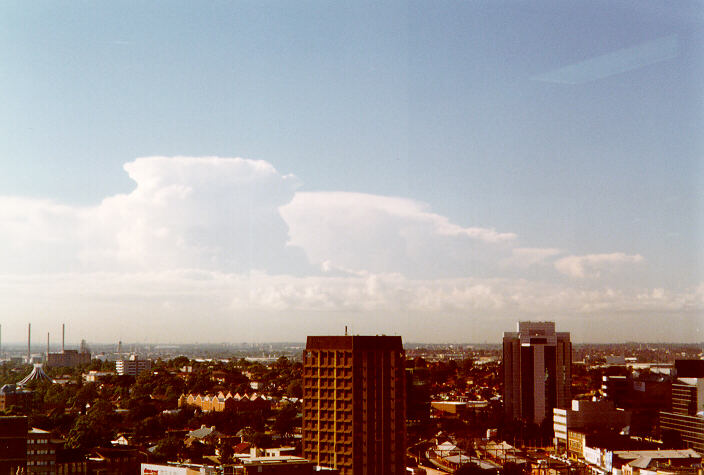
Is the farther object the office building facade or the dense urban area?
the office building facade

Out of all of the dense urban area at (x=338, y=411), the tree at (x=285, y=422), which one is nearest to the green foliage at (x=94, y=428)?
the dense urban area at (x=338, y=411)

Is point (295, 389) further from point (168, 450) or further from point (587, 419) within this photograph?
point (168, 450)

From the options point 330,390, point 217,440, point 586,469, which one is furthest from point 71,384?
point 586,469

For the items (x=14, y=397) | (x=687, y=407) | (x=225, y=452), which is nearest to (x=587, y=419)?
(x=687, y=407)

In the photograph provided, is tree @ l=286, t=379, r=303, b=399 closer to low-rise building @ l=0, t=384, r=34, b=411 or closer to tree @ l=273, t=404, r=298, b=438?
tree @ l=273, t=404, r=298, b=438

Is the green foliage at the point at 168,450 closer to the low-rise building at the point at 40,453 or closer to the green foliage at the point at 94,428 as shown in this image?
the green foliage at the point at 94,428

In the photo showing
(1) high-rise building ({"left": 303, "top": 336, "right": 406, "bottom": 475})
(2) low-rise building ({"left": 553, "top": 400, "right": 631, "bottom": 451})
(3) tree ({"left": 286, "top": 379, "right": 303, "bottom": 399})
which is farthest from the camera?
(3) tree ({"left": 286, "top": 379, "right": 303, "bottom": 399})

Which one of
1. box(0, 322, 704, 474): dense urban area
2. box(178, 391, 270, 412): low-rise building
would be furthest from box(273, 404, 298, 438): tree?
box(178, 391, 270, 412): low-rise building
